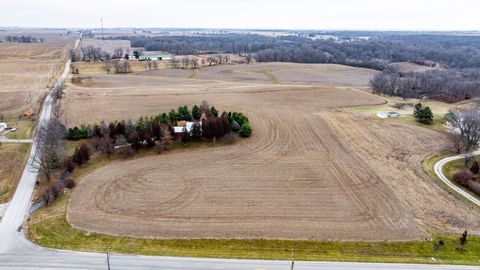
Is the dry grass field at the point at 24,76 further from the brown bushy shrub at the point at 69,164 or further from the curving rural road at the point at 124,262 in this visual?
the curving rural road at the point at 124,262

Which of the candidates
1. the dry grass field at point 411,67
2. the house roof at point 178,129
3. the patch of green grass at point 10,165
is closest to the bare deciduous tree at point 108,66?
the patch of green grass at point 10,165

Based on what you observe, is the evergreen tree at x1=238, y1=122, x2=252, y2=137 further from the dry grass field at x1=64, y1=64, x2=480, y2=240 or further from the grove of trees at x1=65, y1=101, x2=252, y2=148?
the dry grass field at x1=64, y1=64, x2=480, y2=240

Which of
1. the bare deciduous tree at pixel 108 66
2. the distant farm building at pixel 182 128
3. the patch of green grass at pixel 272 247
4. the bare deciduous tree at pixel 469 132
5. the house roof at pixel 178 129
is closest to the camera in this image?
the patch of green grass at pixel 272 247

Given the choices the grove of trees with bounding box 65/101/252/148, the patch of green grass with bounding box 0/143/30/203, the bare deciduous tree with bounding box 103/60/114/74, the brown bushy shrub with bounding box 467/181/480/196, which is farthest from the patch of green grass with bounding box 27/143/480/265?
the bare deciduous tree with bounding box 103/60/114/74

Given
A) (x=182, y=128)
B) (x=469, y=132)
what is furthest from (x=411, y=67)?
(x=182, y=128)

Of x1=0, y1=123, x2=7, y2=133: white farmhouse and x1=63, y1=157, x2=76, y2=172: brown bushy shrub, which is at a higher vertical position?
x1=0, y1=123, x2=7, y2=133: white farmhouse
